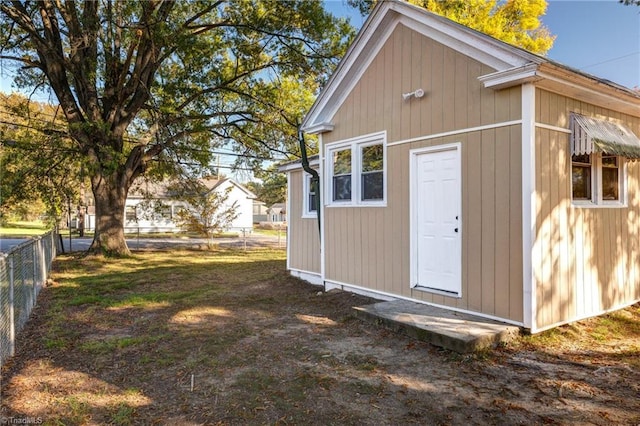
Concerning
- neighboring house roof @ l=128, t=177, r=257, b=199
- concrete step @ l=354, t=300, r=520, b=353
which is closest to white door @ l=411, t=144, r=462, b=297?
concrete step @ l=354, t=300, r=520, b=353

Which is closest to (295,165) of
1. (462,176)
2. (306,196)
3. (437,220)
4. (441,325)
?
(306,196)

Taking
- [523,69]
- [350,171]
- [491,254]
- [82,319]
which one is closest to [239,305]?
[82,319]

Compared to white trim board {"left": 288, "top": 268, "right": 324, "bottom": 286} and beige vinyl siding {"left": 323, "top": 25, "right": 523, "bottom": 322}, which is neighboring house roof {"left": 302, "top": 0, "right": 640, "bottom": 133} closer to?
beige vinyl siding {"left": 323, "top": 25, "right": 523, "bottom": 322}

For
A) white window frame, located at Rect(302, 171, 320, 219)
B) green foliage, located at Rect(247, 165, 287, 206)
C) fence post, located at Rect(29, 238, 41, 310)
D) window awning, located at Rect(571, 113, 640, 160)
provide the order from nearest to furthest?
window awning, located at Rect(571, 113, 640, 160) < fence post, located at Rect(29, 238, 41, 310) < white window frame, located at Rect(302, 171, 320, 219) < green foliage, located at Rect(247, 165, 287, 206)

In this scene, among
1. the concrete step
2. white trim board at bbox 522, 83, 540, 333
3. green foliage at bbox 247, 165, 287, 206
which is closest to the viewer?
the concrete step

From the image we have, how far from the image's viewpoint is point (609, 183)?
6086 millimetres

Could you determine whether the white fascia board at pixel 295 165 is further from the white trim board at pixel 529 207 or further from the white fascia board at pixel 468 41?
the white trim board at pixel 529 207

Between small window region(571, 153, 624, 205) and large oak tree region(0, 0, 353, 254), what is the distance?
891 cm

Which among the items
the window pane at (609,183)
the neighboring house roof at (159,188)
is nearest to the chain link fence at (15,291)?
the window pane at (609,183)

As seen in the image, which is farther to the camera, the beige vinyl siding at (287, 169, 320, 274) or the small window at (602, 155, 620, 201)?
the beige vinyl siding at (287, 169, 320, 274)

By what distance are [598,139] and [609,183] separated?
125 centimetres

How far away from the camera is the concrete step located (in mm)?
4441

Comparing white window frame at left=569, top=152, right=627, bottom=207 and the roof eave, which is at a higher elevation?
the roof eave

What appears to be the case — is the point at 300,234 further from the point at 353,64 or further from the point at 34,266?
the point at 34,266
